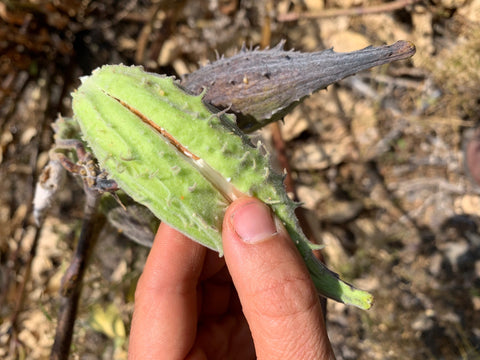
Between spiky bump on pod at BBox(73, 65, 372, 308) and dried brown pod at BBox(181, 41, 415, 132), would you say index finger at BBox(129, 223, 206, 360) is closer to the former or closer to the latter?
spiky bump on pod at BBox(73, 65, 372, 308)

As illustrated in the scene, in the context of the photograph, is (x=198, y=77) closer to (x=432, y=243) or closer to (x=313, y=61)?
(x=313, y=61)

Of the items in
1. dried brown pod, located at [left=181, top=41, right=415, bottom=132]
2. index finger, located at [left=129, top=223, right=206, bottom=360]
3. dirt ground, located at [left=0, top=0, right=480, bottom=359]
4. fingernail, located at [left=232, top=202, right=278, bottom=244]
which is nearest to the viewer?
fingernail, located at [left=232, top=202, right=278, bottom=244]

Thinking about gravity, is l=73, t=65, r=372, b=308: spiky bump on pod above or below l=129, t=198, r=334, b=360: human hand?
above

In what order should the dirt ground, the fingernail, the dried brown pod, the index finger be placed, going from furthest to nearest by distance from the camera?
the dirt ground, the index finger, the dried brown pod, the fingernail

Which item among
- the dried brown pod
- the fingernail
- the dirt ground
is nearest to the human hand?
the fingernail

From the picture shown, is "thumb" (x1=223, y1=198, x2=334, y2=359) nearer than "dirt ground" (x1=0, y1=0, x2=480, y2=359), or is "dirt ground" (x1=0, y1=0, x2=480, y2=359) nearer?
"thumb" (x1=223, y1=198, x2=334, y2=359)

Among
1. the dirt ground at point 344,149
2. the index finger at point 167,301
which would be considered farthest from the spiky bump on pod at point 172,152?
the dirt ground at point 344,149

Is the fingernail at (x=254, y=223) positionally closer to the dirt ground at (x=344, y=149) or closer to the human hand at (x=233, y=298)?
the human hand at (x=233, y=298)

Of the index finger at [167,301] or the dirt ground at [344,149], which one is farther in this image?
the dirt ground at [344,149]
